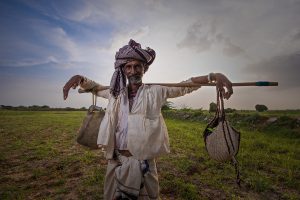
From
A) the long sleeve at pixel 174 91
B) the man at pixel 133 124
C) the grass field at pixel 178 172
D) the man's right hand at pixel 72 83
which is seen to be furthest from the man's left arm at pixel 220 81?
the grass field at pixel 178 172

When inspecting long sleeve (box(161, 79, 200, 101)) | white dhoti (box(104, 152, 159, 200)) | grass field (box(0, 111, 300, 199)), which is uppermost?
long sleeve (box(161, 79, 200, 101))

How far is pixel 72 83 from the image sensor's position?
12.3 ft

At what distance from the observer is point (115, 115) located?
3508 millimetres

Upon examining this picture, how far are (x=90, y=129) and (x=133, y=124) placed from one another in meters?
0.87

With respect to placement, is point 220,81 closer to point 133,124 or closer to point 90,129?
point 133,124

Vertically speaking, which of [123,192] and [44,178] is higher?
[123,192]

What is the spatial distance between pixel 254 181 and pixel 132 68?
3933 mm

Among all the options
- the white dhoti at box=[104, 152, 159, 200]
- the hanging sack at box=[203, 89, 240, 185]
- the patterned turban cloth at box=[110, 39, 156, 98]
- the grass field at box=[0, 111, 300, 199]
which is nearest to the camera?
the hanging sack at box=[203, 89, 240, 185]

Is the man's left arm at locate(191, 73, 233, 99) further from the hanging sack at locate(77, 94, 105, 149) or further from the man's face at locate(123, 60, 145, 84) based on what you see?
the hanging sack at locate(77, 94, 105, 149)

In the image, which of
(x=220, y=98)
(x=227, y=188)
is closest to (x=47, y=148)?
(x=227, y=188)

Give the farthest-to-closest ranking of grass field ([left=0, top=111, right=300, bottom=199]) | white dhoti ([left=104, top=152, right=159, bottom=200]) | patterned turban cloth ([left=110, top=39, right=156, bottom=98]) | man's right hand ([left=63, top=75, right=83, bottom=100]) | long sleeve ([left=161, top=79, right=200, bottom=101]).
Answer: grass field ([left=0, top=111, right=300, bottom=199]), man's right hand ([left=63, top=75, right=83, bottom=100]), patterned turban cloth ([left=110, top=39, right=156, bottom=98]), long sleeve ([left=161, top=79, right=200, bottom=101]), white dhoti ([left=104, top=152, right=159, bottom=200])

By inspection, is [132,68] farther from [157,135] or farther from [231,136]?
[231,136]

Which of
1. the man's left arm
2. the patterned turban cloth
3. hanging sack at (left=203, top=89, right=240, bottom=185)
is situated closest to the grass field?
hanging sack at (left=203, top=89, right=240, bottom=185)

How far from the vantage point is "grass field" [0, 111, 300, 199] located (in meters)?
5.32
